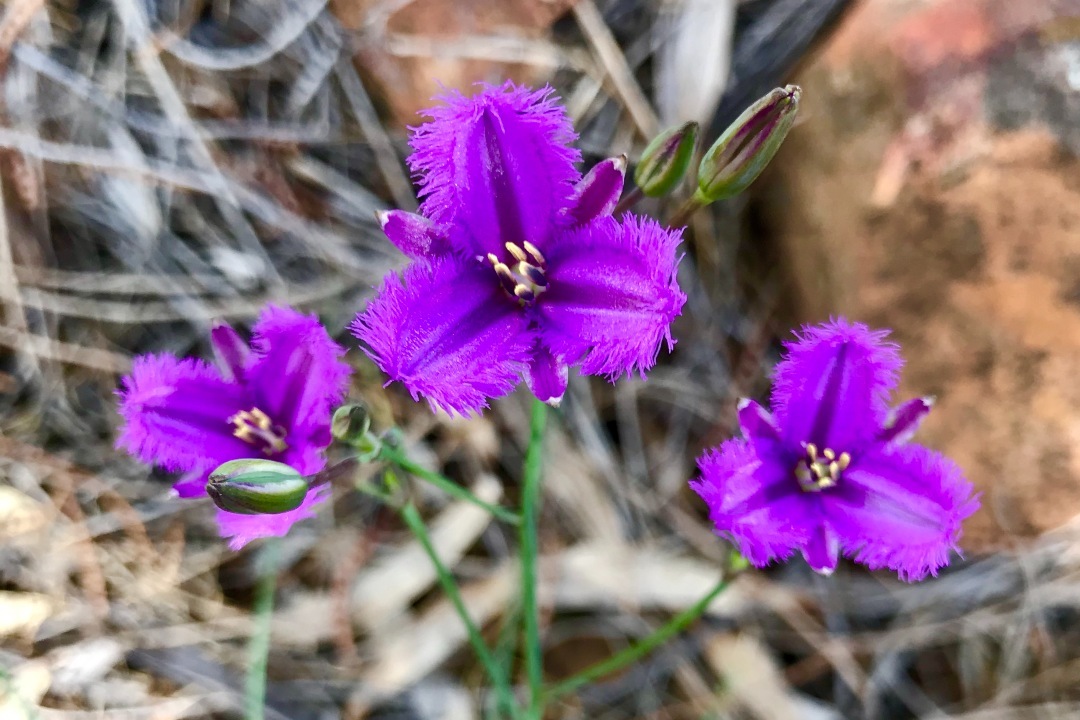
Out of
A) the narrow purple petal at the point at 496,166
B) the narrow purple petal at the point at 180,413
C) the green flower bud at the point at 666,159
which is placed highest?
the green flower bud at the point at 666,159

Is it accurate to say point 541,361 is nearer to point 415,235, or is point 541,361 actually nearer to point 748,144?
point 415,235

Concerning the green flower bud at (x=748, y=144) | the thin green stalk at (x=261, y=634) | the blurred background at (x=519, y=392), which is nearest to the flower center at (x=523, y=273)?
the green flower bud at (x=748, y=144)

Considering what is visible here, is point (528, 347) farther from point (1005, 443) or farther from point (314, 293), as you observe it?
point (1005, 443)

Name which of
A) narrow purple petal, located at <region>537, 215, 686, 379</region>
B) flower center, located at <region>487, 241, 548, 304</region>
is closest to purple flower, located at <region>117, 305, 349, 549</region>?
flower center, located at <region>487, 241, 548, 304</region>

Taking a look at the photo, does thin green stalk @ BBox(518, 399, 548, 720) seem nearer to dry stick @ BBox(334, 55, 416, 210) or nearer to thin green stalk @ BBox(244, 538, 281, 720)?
thin green stalk @ BBox(244, 538, 281, 720)

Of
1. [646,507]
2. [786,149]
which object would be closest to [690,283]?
[786,149]

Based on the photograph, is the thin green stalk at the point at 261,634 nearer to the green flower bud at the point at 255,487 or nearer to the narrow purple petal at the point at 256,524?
the narrow purple petal at the point at 256,524

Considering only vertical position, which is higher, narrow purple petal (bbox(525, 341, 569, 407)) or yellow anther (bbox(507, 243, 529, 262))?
yellow anther (bbox(507, 243, 529, 262))
